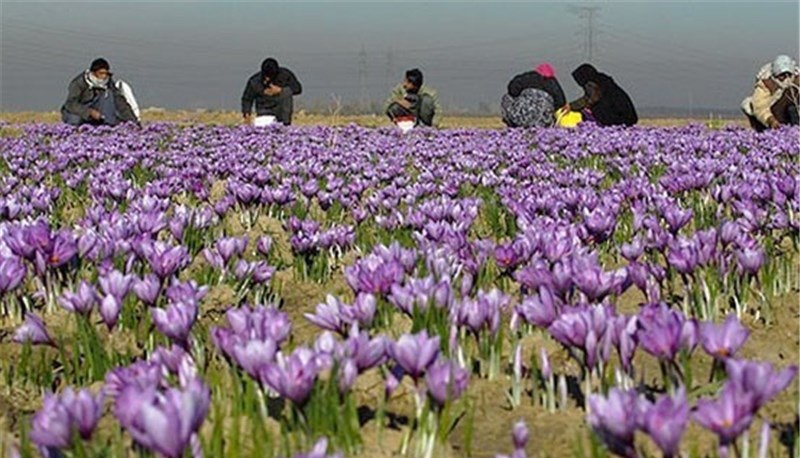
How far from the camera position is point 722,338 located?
2.64 m

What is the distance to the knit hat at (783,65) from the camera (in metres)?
20.1

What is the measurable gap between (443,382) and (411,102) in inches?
914

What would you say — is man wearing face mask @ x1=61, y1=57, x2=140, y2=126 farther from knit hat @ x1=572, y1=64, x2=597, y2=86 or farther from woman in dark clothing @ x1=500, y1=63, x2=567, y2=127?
knit hat @ x1=572, y1=64, x2=597, y2=86

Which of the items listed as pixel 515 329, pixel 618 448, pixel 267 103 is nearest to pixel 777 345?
pixel 515 329

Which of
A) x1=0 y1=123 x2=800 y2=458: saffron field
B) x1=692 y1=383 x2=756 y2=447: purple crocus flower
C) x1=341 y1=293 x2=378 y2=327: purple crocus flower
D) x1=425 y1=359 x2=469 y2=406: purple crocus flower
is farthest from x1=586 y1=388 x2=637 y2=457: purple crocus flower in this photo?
x1=341 y1=293 x2=378 y2=327: purple crocus flower

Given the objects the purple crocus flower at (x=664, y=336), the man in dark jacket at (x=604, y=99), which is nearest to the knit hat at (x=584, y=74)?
the man in dark jacket at (x=604, y=99)

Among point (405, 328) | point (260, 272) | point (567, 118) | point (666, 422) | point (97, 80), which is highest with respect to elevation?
point (97, 80)

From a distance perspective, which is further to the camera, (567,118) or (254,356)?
(567,118)

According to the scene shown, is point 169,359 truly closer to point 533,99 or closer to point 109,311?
point 109,311

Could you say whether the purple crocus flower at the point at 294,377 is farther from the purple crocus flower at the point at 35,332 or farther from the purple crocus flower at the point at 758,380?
the purple crocus flower at the point at 35,332

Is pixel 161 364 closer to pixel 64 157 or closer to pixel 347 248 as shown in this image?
pixel 347 248

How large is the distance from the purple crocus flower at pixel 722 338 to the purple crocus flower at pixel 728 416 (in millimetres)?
531

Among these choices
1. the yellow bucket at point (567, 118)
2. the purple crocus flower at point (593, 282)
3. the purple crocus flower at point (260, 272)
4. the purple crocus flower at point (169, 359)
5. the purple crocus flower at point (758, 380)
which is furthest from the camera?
the yellow bucket at point (567, 118)

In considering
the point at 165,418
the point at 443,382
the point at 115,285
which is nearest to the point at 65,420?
the point at 165,418
